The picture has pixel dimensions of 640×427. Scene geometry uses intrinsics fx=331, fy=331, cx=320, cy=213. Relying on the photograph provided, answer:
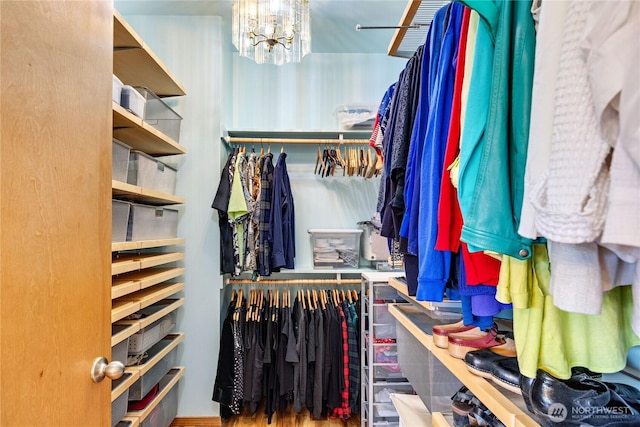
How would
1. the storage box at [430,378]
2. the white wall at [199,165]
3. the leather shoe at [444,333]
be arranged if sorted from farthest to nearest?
the white wall at [199,165]
the storage box at [430,378]
the leather shoe at [444,333]

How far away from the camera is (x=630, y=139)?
0.35 metres

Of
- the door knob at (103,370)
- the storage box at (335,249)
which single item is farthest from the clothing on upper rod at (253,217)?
the door knob at (103,370)

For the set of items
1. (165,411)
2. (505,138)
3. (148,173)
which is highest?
(148,173)

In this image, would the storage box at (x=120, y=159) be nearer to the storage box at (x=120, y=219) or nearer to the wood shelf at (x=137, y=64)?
the storage box at (x=120, y=219)

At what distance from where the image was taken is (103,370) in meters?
0.76

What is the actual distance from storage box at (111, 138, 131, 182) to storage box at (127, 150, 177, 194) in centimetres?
10

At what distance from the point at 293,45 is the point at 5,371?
1.83m

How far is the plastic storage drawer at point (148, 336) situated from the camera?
1.52m

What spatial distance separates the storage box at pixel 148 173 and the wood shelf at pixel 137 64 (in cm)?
51

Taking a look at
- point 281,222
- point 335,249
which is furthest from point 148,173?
point 335,249

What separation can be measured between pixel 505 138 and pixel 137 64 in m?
1.88

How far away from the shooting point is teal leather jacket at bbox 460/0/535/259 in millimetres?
550

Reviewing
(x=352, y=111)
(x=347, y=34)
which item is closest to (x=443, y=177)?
(x=352, y=111)

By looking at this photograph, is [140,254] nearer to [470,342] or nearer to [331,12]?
[470,342]
